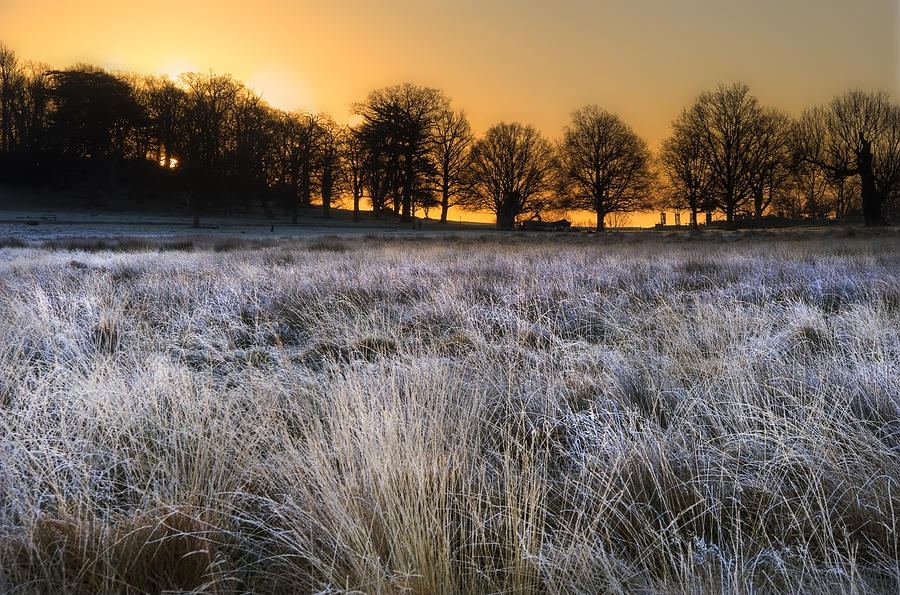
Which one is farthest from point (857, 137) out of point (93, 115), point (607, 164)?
point (93, 115)

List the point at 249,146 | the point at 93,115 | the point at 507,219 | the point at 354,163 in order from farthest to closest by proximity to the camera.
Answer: the point at 354,163 → the point at 507,219 → the point at 249,146 → the point at 93,115

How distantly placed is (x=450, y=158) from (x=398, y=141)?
961cm

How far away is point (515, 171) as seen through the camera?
5469 cm

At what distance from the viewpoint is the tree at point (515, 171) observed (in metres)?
53.9

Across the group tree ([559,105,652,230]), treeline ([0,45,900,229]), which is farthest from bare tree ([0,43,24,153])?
tree ([559,105,652,230])

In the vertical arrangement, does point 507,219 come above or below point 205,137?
below

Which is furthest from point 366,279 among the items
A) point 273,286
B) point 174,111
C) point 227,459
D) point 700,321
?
point 174,111

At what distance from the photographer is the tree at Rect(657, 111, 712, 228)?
3944 cm

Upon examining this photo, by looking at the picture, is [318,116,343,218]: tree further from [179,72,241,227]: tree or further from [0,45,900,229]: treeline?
[179,72,241,227]: tree

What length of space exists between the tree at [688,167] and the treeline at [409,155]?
10 cm

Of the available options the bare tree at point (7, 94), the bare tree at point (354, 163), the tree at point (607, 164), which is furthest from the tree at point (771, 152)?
the bare tree at point (7, 94)

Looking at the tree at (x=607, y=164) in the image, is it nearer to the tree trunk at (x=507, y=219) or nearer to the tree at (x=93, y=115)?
the tree trunk at (x=507, y=219)

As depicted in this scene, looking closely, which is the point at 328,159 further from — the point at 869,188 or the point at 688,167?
the point at 869,188

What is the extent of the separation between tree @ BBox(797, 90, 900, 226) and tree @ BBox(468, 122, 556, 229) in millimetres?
23804
